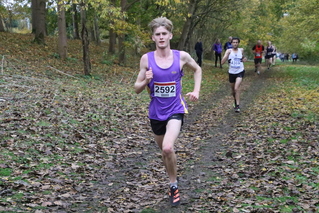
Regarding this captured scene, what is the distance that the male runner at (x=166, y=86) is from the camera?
463cm

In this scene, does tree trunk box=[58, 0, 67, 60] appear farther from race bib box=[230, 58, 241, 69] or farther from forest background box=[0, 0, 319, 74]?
race bib box=[230, 58, 241, 69]

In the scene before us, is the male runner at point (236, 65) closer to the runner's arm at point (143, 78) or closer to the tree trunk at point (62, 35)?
the runner's arm at point (143, 78)

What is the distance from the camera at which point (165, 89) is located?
15.4 feet

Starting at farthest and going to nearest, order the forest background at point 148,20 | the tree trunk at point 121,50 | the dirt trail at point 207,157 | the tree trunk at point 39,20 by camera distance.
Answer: the tree trunk at point 39,20, the tree trunk at point 121,50, the forest background at point 148,20, the dirt trail at point 207,157

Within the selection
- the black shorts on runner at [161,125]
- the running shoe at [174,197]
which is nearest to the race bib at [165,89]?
the black shorts on runner at [161,125]

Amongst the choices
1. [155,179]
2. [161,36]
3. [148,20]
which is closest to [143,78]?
[161,36]

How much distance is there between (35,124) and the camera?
25.7 ft

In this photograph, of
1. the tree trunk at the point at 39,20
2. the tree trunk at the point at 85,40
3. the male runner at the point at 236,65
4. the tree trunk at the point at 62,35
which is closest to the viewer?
the male runner at the point at 236,65

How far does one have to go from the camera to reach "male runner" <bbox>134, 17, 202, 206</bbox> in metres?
4.63

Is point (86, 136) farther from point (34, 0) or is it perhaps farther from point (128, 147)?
point (34, 0)

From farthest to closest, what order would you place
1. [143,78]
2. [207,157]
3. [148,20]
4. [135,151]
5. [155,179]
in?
[148,20] → [135,151] → [207,157] → [155,179] → [143,78]

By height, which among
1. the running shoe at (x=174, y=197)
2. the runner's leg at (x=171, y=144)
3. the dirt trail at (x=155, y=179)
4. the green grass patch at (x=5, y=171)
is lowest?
the dirt trail at (x=155, y=179)

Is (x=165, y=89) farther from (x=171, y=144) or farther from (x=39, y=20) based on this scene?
(x=39, y=20)

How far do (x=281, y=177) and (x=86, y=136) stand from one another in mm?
4451
